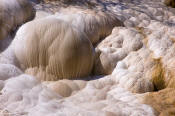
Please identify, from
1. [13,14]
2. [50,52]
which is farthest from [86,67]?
[13,14]

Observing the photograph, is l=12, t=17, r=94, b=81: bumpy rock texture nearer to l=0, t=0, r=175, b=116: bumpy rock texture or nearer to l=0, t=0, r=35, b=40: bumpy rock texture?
l=0, t=0, r=175, b=116: bumpy rock texture

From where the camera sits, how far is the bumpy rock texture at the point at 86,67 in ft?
11.0

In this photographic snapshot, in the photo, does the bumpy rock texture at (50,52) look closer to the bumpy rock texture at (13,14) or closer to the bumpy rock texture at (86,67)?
the bumpy rock texture at (86,67)

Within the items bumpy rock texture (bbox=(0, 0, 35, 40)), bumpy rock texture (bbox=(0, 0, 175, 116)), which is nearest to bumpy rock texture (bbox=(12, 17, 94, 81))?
bumpy rock texture (bbox=(0, 0, 175, 116))

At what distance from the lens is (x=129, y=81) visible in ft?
13.1

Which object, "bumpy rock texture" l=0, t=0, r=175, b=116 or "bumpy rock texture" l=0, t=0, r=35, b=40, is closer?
"bumpy rock texture" l=0, t=0, r=175, b=116

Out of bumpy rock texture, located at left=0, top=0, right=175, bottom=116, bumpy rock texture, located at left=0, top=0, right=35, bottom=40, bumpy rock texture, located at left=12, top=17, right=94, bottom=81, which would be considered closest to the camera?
bumpy rock texture, located at left=0, top=0, right=175, bottom=116

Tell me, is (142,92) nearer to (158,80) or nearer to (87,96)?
(158,80)

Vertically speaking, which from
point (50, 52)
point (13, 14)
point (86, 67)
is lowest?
point (86, 67)

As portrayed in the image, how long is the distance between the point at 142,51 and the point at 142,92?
0.95 metres

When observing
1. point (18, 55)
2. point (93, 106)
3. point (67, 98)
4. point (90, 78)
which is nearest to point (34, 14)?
point (18, 55)

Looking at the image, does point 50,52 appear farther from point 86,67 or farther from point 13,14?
point 13,14

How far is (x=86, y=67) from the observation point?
4.22 m

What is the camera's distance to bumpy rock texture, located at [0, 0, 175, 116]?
3.34 meters
